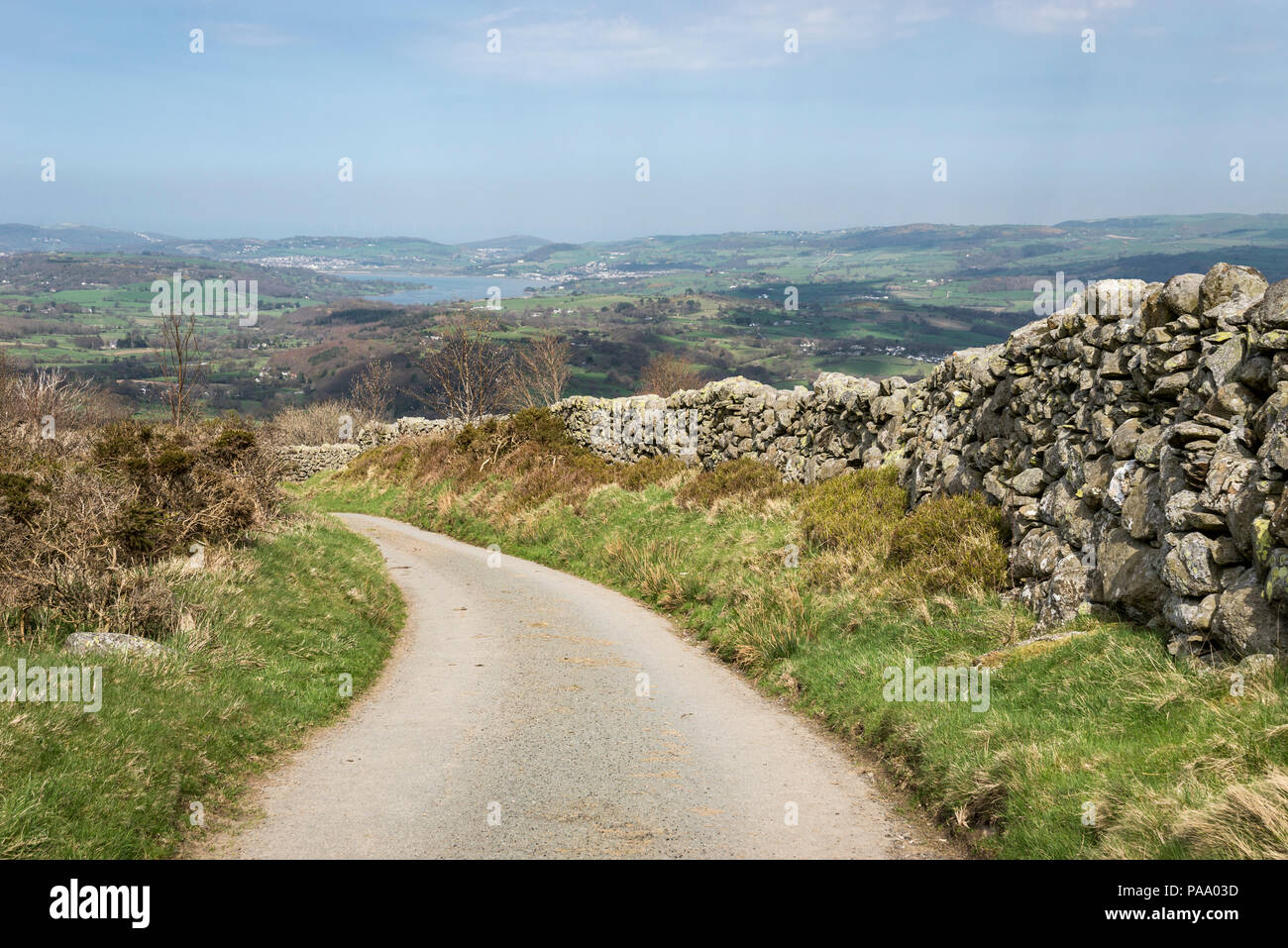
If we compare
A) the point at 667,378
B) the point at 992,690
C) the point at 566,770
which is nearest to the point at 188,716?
the point at 566,770

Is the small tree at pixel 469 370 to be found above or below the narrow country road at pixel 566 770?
above

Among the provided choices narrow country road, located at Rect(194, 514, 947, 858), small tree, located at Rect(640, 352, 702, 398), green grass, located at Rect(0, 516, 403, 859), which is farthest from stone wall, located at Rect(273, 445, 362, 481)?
narrow country road, located at Rect(194, 514, 947, 858)

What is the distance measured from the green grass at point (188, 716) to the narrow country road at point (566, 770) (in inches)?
14.5

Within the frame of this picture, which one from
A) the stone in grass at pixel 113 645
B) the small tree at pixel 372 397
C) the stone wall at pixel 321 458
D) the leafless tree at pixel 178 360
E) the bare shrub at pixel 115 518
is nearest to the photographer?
the stone in grass at pixel 113 645

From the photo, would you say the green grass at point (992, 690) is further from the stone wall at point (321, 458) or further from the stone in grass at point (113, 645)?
the stone wall at point (321, 458)

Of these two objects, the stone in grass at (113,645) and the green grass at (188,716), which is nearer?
the green grass at (188,716)

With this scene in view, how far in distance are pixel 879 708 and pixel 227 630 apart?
21.7 feet

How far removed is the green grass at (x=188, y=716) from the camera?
501cm

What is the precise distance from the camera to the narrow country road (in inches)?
223

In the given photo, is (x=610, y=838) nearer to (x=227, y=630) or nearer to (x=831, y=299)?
(x=227, y=630)

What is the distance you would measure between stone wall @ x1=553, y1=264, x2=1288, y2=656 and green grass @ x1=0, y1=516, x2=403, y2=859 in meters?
7.29

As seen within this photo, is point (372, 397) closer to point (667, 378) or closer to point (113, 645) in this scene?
point (667, 378)

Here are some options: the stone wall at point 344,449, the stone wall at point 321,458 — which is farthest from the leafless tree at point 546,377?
the stone wall at point 321,458

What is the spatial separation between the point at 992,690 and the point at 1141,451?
2.64 metres
